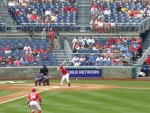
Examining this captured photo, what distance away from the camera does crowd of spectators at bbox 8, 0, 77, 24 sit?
1998 inches

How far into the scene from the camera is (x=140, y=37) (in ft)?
161

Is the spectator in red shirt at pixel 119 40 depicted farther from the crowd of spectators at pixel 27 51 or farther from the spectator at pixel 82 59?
the crowd of spectators at pixel 27 51

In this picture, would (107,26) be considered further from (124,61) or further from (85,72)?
(85,72)

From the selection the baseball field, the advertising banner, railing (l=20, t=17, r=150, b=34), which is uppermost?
railing (l=20, t=17, r=150, b=34)

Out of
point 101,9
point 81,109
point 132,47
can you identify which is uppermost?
point 101,9

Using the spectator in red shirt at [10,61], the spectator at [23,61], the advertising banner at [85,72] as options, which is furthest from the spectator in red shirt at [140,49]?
the spectator in red shirt at [10,61]

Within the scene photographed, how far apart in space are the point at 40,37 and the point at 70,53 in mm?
4410

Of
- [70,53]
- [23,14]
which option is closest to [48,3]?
[23,14]

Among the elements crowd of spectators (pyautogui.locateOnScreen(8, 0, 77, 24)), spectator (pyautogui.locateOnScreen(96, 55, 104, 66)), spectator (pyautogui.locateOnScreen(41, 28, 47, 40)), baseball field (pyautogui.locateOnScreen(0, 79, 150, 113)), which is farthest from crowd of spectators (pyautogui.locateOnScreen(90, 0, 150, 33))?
baseball field (pyautogui.locateOnScreen(0, 79, 150, 113))

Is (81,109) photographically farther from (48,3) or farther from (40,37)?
(48,3)

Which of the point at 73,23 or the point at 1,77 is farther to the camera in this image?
the point at 73,23

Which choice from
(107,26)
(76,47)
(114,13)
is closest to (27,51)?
(76,47)

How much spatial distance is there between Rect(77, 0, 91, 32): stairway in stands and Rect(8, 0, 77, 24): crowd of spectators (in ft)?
2.25

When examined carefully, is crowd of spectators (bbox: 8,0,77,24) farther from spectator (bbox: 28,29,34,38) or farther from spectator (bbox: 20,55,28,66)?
spectator (bbox: 20,55,28,66)
